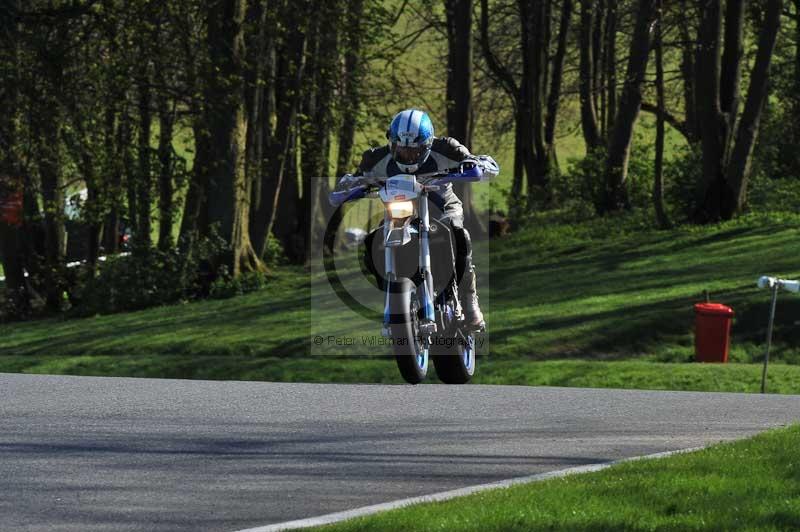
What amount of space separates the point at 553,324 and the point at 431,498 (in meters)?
14.1

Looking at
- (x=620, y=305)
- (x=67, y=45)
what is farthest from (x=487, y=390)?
(x=67, y=45)

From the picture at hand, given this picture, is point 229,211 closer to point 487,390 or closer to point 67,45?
point 67,45

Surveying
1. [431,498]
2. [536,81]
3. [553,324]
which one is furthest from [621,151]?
[431,498]

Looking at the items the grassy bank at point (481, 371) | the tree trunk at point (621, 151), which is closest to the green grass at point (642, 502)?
the grassy bank at point (481, 371)

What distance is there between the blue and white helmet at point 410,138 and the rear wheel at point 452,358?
1.56 metres

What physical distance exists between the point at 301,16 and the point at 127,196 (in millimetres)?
6520

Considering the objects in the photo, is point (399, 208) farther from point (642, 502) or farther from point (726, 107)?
point (726, 107)

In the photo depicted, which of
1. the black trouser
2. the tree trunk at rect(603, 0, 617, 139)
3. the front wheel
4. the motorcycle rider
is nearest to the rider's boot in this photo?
the motorcycle rider

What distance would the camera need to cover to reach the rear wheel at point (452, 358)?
11.6 m

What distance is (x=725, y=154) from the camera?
33.4 m

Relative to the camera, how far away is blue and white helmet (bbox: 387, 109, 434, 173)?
34.4ft

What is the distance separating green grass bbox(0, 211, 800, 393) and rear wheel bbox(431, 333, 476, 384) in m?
6.46

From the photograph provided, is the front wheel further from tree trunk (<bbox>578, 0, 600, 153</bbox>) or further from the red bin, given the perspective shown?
tree trunk (<bbox>578, 0, 600, 153</bbox>)

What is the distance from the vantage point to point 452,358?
11625mm
